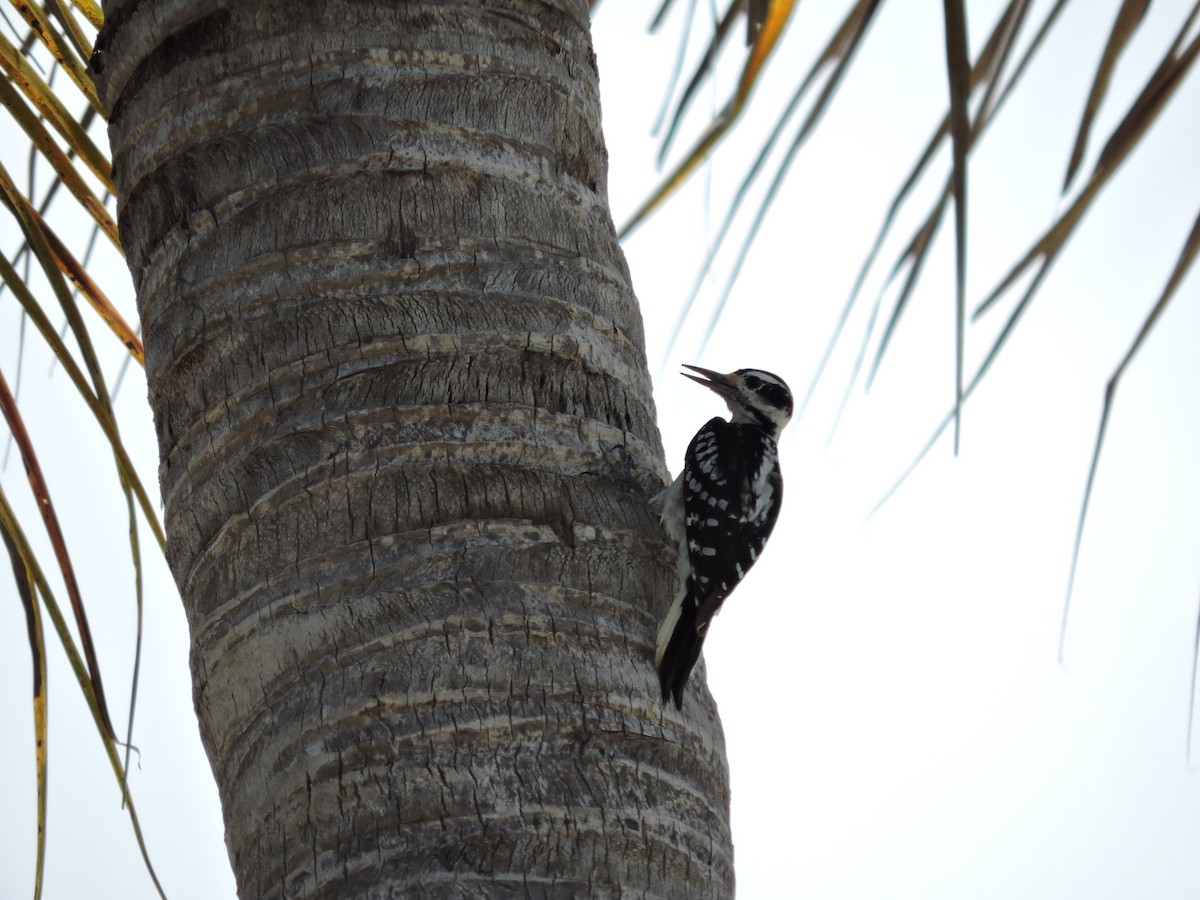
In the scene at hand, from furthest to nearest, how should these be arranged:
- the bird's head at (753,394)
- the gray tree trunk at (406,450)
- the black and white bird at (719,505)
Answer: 1. the bird's head at (753,394)
2. the black and white bird at (719,505)
3. the gray tree trunk at (406,450)

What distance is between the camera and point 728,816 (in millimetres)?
2492

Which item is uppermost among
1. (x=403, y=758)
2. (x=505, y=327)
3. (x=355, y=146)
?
(x=355, y=146)

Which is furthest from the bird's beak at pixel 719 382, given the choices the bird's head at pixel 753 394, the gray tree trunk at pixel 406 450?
the gray tree trunk at pixel 406 450

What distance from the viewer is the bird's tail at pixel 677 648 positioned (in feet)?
8.25

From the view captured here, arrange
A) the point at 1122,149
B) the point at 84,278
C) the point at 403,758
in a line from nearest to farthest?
the point at 1122,149
the point at 403,758
the point at 84,278

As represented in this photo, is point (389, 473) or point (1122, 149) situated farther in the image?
point (389, 473)

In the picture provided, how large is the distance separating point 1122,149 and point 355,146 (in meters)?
1.62

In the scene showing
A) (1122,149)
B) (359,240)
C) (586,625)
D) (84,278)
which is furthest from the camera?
(84,278)

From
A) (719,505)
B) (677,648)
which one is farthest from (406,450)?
(719,505)

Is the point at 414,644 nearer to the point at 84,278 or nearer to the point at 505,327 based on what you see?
the point at 505,327

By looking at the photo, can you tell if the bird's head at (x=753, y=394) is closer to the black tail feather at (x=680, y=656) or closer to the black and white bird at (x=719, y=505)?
the black and white bird at (x=719, y=505)

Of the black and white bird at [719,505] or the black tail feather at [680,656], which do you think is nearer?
the black tail feather at [680,656]

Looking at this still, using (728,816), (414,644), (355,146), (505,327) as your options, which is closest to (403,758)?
(414,644)

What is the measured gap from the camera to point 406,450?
8.16 ft
